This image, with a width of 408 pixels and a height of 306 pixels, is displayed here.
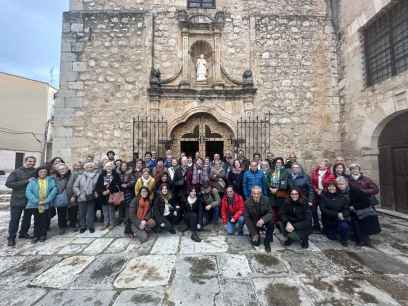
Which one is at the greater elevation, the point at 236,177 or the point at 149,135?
the point at 149,135

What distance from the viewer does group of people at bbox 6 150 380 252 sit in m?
3.70

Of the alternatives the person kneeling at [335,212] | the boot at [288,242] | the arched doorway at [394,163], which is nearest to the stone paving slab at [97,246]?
the boot at [288,242]

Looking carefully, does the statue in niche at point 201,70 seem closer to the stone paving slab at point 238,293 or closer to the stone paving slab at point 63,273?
the stone paving slab at point 63,273

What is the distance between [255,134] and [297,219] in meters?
3.96

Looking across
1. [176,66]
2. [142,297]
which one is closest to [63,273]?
[142,297]

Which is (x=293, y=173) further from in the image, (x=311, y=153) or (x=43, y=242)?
(x=43, y=242)

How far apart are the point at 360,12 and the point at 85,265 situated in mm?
9074

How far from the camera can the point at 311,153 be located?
721 centimetres

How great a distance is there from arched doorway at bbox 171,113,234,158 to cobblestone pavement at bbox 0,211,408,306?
3853 millimetres

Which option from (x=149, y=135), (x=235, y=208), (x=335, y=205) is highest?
(x=149, y=135)

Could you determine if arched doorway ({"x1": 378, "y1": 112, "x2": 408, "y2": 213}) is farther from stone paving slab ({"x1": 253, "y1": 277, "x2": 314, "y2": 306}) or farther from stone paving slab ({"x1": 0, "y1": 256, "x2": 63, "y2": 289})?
stone paving slab ({"x1": 0, "y1": 256, "x2": 63, "y2": 289})

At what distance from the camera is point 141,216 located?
3.97 metres

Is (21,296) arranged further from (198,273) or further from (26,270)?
(198,273)

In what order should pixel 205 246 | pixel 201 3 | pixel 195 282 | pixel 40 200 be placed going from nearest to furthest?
pixel 195 282, pixel 205 246, pixel 40 200, pixel 201 3
